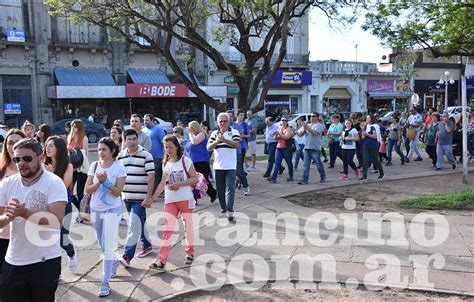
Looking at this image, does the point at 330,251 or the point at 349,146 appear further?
the point at 349,146

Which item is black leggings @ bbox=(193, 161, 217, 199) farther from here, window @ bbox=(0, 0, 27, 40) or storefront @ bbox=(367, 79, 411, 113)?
storefront @ bbox=(367, 79, 411, 113)

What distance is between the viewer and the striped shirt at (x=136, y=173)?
17.7 ft

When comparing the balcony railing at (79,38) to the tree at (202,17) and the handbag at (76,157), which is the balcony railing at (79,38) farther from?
the handbag at (76,157)

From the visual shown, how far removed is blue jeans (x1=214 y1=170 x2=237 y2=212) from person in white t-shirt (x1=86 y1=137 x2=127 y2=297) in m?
2.52

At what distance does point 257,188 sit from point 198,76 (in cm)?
2540

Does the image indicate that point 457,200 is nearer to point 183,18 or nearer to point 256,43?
point 183,18

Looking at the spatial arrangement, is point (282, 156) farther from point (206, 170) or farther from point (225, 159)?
point (225, 159)

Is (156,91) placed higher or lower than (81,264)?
higher

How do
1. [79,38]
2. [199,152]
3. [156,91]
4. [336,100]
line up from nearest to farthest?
[199,152], [79,38], [156,91], [336,100]

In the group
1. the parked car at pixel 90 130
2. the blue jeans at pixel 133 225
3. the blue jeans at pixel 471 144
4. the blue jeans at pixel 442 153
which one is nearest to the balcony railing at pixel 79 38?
the parked car at pixel 90 130

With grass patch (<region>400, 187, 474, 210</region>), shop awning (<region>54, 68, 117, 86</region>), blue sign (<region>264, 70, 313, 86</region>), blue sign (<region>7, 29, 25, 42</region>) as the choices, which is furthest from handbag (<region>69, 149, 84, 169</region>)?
blue sign (<region>264, 70, 313, 86</region>)

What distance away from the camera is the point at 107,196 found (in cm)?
493

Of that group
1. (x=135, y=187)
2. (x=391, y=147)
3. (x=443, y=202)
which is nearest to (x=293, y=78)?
(x=391, y=147)

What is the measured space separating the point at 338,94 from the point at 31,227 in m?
40.1
